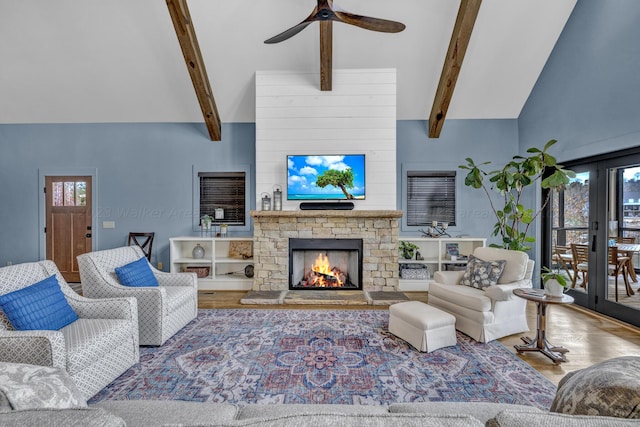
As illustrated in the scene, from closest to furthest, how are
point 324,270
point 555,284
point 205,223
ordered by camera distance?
point 555,284
point 324,270
point 205,223

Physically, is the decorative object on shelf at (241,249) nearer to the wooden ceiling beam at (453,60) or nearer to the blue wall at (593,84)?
the wooden ceiling beam at (453,60)

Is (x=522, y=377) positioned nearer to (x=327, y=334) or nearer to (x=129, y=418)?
(x=327, y=334)

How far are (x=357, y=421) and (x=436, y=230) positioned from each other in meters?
5.18

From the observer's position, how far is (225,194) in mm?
5699

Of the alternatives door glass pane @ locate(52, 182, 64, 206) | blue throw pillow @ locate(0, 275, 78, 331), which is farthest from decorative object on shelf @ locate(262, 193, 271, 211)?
door glass pane @ locate(52, 182, 64, 206)

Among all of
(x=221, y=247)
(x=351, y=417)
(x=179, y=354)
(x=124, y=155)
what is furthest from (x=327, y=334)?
(x=124, y=155)

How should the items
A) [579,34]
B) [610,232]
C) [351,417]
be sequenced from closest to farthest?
[351,417] < [610,232] < [579,34]

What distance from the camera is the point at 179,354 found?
2832mm

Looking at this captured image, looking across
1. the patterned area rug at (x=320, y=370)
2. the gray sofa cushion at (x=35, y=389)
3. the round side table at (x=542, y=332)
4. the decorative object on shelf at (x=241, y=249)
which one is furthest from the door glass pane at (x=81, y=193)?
the round side table at (x=542, y=332)

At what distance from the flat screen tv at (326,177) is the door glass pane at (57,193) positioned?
4.39m

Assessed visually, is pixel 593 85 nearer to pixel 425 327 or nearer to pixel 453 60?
pixel 453 60

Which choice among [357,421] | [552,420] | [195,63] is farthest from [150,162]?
[552,420]

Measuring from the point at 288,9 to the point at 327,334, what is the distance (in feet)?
13.8

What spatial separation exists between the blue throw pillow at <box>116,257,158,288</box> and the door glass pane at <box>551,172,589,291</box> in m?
5.03
